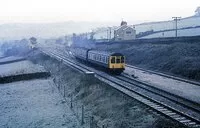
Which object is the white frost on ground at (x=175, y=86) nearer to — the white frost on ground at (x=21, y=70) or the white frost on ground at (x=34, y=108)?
the white frost on ground at (x=34, y=108)

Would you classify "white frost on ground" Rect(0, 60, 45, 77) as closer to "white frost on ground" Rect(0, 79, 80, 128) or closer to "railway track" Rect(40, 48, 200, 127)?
"white frost on ground" Rect(0, 79, 80, 128)

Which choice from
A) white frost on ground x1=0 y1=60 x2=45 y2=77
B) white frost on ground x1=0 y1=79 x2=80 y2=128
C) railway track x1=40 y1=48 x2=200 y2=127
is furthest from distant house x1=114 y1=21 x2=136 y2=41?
railway track x1=40 y1=48 x2=200 y2=127

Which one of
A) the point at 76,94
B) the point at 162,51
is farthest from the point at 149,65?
the point at 76,94

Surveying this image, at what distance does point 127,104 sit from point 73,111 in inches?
231

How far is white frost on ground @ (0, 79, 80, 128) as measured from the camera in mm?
24938

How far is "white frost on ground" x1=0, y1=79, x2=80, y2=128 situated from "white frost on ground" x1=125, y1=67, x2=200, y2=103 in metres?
9.15

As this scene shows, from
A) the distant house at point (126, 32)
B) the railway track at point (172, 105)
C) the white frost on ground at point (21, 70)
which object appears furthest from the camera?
the distant house at point (126, 32)

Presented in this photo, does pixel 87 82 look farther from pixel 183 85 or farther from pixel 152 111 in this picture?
pixel 152 111

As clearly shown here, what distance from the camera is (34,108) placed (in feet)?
99.7

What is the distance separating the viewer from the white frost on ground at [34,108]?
24.9 metres

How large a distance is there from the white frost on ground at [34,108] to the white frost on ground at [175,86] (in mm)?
9153

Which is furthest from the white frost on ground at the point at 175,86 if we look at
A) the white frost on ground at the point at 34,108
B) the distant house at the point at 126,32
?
the distant house at the point at 126,32

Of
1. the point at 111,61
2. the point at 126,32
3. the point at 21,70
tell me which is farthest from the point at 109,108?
the point at 126,32

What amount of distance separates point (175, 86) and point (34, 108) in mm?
13250
